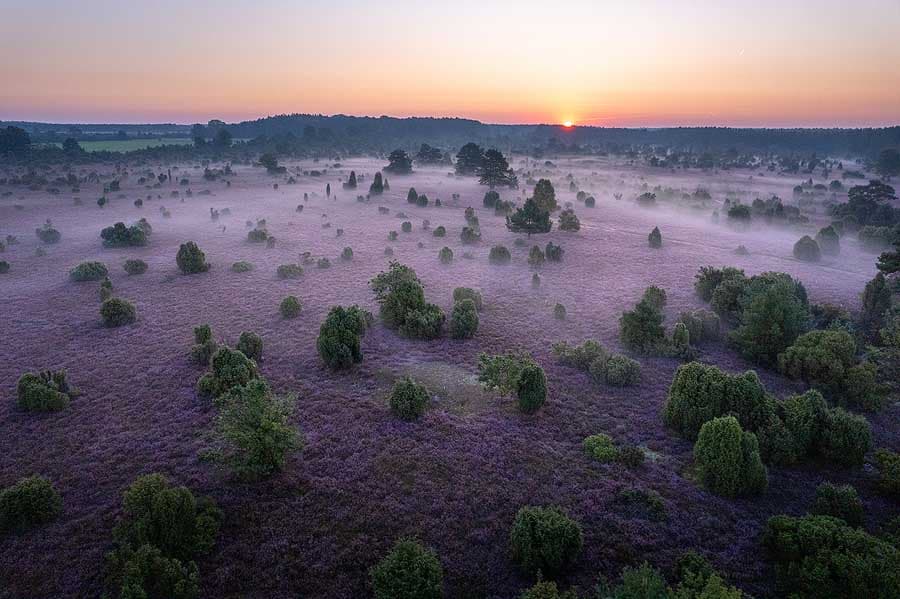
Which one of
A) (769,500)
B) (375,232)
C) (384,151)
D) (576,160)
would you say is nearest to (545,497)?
(769,500)

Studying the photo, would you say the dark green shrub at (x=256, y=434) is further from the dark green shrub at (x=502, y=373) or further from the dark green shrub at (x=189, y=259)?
the dark green shrub at (x=189, y=259)

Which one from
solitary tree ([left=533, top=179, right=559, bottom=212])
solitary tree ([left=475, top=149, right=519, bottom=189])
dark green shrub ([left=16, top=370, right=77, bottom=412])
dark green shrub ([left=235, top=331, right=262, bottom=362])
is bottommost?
dark green shrub ([left=16, top=370, right=77, bottom=412])

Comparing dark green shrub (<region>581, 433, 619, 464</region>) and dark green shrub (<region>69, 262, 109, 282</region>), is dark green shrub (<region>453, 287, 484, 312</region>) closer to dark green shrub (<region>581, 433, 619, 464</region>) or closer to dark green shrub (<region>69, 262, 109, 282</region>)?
dark green shrub (<region>581, 433, 619, 464</region>)

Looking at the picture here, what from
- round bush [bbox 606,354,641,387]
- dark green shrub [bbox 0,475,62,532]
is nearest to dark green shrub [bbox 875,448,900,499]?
round bush [bbox 606,354,641,387]

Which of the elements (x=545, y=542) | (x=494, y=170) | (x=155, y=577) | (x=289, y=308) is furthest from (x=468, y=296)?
(x=494, y=170)

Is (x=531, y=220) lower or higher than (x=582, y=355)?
higher

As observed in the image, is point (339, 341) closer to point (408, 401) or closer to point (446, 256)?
point (408, 401)

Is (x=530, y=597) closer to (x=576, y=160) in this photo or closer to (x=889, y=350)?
(x=889, y=350)
